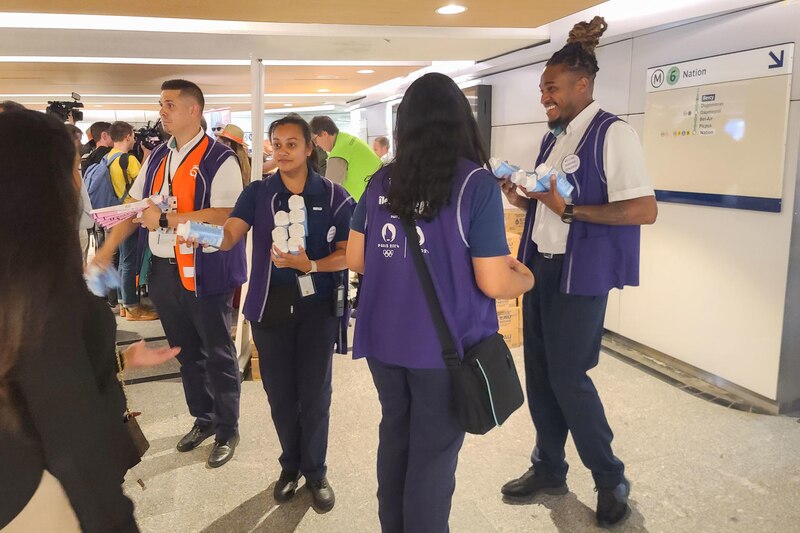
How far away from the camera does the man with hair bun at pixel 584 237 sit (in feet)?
7.09

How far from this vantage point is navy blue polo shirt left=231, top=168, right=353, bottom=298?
2375 mm

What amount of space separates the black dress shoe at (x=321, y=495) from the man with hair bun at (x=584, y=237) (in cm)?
107

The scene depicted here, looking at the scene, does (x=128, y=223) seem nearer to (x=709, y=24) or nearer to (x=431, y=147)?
(x=431, y=147)

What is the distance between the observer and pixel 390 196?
1617 millimetres

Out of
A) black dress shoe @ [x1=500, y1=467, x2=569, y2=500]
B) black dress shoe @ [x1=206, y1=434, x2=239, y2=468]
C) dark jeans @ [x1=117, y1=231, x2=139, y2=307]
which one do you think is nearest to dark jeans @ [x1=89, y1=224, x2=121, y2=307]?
dark jeans @ [x1=117, y1=231, x2=139, y2=307]

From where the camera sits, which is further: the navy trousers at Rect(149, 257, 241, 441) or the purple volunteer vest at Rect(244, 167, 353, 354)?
the navy trousers at Rect(149, 257, 241, 441)

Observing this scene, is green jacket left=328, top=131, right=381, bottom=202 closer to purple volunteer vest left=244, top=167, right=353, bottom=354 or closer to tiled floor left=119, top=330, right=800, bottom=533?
tiled floor left=119, top=330, right=800, bottom=533

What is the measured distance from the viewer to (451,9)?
357 centimetres

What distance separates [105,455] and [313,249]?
142 centimetres

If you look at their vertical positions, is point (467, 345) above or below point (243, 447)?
above

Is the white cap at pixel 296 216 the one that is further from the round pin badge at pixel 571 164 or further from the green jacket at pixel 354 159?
the green jacket at pixel 354 159

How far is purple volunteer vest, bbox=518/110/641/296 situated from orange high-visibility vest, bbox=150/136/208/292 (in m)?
1.70

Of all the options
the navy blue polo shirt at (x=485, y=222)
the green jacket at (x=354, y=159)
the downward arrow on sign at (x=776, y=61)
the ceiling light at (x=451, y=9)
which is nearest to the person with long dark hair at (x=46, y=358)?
the navy blue polo shirt at (x=485, y=222)

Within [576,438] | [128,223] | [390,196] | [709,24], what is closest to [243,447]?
[128,223]
